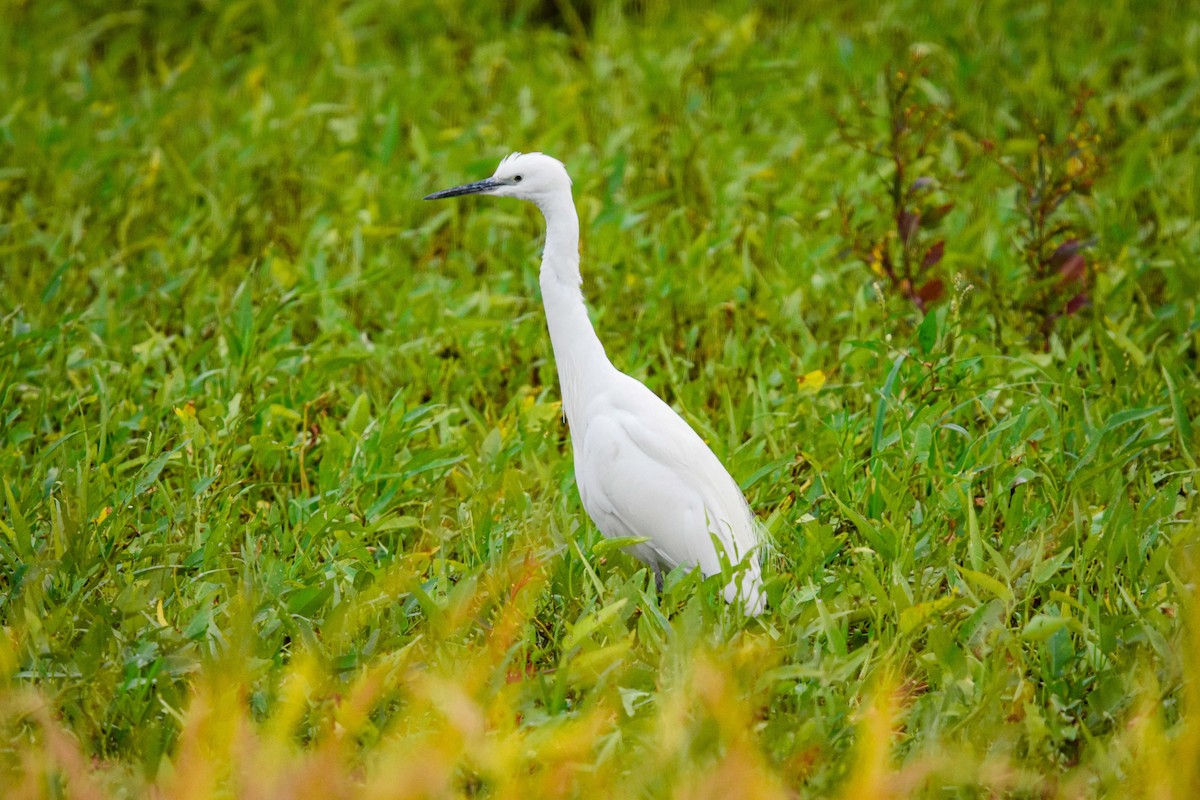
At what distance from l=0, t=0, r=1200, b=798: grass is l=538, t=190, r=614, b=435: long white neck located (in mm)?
338

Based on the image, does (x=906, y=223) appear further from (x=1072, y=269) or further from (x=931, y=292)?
(x=1072, y=269)

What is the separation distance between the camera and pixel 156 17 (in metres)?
6.34

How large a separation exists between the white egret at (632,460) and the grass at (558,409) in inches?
4.8

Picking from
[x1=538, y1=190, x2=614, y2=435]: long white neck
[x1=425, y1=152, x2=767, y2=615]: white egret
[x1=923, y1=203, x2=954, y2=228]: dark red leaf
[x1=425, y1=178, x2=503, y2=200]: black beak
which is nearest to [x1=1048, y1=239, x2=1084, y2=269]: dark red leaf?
[x1=923, y1=203, x2=954, y2=228]: dark red leaf

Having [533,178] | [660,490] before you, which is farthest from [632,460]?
[533,178]

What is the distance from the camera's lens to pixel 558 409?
3.42 metres

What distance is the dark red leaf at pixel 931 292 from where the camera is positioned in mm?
3646

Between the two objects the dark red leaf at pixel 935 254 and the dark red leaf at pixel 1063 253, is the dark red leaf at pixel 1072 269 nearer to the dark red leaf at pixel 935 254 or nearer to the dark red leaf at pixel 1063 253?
the dark red leaf at pixel 1063 253

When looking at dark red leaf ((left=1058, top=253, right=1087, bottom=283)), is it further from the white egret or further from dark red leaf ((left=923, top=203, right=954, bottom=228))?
the white egret

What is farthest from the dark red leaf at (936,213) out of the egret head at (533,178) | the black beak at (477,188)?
the black beak at (477,188)

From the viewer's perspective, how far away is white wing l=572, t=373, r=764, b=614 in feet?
8.82

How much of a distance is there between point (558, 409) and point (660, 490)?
2.60 ft

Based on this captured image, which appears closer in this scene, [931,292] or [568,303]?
[568,303]

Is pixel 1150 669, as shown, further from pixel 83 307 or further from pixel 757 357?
pixel 83 307
